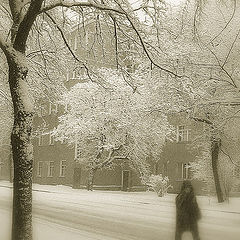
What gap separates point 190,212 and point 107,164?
2581cm

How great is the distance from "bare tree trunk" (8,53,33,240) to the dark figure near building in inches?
140

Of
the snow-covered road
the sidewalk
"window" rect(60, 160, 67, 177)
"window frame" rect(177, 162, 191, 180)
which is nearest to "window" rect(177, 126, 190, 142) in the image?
"window frame" rect(177, 162, 191, 180)

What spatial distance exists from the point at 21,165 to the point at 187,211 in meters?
4.00

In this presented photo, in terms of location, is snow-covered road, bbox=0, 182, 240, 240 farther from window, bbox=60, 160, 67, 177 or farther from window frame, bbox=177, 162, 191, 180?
window, bbox=60, 160, 67, 177

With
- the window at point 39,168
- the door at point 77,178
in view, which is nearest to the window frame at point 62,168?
the door at point 77,178

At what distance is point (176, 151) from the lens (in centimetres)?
3891

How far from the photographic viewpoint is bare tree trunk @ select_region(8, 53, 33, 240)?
7.20 meters

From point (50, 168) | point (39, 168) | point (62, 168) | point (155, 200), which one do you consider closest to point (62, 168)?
point (62, 168)

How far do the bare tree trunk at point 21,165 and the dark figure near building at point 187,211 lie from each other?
354cm

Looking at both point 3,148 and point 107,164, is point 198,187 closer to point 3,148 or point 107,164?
point 107,164

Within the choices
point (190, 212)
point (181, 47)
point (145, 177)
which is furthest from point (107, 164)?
point (190, 212)

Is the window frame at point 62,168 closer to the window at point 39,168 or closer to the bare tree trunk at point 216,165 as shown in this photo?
the window at point 39,168

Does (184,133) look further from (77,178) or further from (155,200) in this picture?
(155,200)

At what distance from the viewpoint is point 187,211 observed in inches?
356
